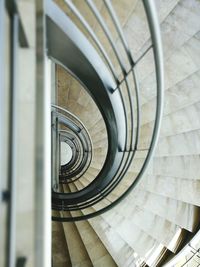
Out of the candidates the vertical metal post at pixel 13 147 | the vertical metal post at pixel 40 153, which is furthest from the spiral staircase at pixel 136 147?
the vertical metal post at pixel 13 147

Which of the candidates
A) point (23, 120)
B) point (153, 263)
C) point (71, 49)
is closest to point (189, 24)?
point (71, 49)

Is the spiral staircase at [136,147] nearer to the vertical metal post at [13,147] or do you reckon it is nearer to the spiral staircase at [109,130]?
the spiral staircase at [109,130]

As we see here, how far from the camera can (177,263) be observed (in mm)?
4770

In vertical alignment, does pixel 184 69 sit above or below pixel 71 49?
above

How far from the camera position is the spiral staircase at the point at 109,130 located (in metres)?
1.03

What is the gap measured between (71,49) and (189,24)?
5.92 feet

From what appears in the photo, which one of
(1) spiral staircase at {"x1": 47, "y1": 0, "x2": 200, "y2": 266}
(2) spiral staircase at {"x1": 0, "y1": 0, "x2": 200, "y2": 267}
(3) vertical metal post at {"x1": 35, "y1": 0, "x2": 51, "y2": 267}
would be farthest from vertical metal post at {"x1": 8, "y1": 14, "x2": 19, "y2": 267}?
(1) spiral staircase at {"x1": 47, "y1": 0, "x2": 200, "y2": 266}

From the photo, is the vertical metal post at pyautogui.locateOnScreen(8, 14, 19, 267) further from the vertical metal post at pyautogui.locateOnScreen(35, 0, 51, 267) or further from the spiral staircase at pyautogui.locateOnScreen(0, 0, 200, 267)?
the vertical metal post at pyautogui.locateOnScreen(35, 0, 51, 267)

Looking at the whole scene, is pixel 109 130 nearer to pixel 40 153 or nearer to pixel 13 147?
pixel 40 153

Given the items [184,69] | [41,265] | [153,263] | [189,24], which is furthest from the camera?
[153,263]

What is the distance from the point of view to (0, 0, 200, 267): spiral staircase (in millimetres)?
1028

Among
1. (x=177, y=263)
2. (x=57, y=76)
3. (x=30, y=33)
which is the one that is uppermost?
(x=57, y=76)

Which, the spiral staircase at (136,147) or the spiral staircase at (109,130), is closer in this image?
the spiral staircase at (109,130)

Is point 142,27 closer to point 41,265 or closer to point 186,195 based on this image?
point 186,195
